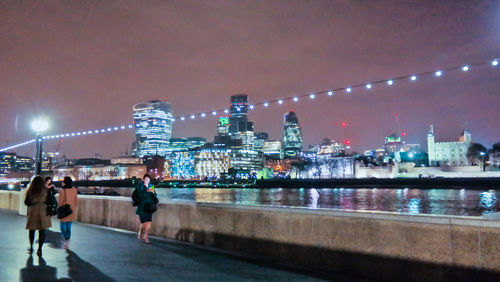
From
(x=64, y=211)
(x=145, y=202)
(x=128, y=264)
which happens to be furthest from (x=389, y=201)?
(x=128, y=264)

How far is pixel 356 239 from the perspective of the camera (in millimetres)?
7617

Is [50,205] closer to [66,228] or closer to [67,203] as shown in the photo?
[67,203]

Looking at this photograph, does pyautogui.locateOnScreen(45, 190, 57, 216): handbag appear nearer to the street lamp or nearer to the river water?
the street lamp

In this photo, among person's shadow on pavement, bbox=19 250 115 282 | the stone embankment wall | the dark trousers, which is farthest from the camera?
the dark trousers

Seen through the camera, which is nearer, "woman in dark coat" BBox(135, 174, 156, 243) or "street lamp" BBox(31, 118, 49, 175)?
"woman in dark coat" BBox(135, 174, 156, 243)

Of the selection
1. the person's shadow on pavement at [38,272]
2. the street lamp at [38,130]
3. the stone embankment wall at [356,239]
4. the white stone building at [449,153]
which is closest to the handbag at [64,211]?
the person's shadow on pavement at [38,272]

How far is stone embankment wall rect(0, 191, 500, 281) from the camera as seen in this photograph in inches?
250

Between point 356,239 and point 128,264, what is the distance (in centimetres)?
436

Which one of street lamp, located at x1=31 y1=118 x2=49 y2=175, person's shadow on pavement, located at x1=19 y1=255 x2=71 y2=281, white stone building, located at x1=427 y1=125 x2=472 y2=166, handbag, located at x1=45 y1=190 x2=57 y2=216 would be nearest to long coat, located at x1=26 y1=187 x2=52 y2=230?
handbag, located at x1=45 y1=190 x2=57 y2=216

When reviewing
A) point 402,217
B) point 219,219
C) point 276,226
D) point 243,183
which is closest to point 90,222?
point 219,219

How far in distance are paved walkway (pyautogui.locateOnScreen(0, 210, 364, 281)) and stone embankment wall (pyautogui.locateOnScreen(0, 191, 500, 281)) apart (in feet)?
1.62

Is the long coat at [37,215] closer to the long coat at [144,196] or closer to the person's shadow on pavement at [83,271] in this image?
the person's shadow on pavement at [83,271]

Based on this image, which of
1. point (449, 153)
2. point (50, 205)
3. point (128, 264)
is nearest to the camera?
point (128, 264)

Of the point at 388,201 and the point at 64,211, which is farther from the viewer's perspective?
the point at 388,201
